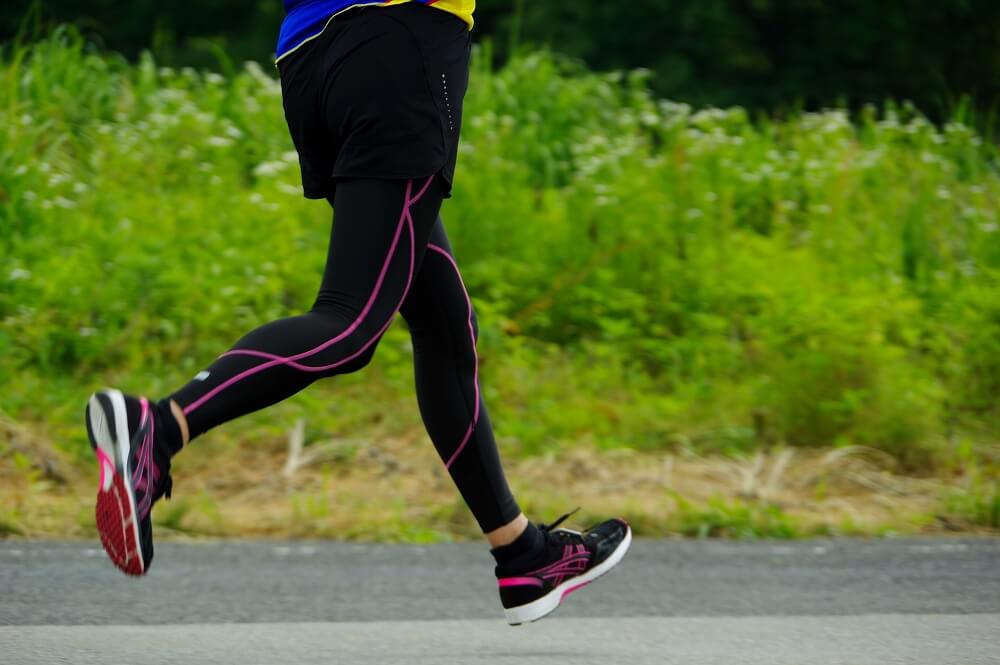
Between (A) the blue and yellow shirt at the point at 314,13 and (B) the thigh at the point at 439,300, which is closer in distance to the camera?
(A) the blue and yellow shirt at the point at 314,13

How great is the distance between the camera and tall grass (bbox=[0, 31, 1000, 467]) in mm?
5973

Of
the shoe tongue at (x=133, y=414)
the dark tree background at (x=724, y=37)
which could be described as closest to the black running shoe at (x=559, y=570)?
the shoe tongue at (x=133, y=414)

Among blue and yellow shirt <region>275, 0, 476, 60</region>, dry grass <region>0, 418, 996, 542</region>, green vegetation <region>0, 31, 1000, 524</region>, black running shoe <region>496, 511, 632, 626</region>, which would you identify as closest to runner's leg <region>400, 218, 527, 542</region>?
black running shoe <region>496, 511, 632, 626</region>

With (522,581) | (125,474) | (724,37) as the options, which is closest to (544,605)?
(522,581)

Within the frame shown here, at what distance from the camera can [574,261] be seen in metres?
7.09

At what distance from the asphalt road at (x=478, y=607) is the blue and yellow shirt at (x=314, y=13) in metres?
1.19

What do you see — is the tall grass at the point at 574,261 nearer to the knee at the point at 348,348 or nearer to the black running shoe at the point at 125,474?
the knee at the point at 348,348

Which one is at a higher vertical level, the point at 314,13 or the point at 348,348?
the point at 314,13

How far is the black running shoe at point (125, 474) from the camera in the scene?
242cm

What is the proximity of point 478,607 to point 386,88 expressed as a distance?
143 centimetres

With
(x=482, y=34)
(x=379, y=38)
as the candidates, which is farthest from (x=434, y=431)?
(x=482, y=34)

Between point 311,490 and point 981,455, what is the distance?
8.59ft

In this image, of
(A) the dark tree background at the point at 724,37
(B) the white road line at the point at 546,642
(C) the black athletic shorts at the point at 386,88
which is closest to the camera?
(C) the black athletic shorts at the point at 386,88

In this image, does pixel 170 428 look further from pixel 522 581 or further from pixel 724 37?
pixel 724 37
